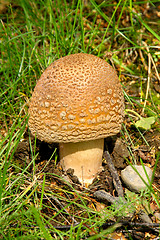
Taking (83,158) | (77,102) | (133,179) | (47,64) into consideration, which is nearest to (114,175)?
(133,179)

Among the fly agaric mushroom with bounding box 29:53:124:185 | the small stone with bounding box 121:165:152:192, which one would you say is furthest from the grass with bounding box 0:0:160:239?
the fly agaric mushroom with bounding box 29:53:124:185

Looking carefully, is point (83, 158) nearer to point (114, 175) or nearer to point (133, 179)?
point (114, 175)

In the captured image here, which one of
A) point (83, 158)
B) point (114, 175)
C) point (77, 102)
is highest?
point (77, 102)

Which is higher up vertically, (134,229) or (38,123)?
(38,123)

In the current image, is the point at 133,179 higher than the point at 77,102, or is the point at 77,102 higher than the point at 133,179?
the point at 77,102

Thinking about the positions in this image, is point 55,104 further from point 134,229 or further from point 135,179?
point 134,229

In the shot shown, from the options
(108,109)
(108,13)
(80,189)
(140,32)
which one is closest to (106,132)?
(108,109)

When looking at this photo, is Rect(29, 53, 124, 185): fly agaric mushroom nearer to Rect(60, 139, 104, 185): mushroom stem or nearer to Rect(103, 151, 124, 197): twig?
Rect(60, 139, 104, 185): mushroom stem

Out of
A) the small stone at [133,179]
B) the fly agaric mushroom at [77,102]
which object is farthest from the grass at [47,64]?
the fly agaric mushroom at [77,102]
